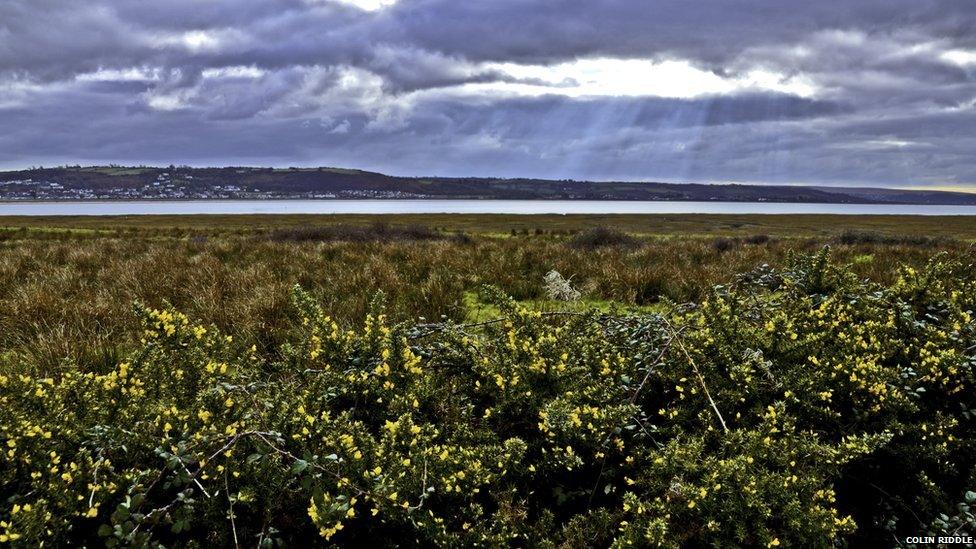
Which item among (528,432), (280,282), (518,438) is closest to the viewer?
(518,438)

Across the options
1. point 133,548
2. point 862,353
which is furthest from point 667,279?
point 133,548

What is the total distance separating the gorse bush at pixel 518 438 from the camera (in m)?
2.50

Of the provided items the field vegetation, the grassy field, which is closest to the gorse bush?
the field vegetation

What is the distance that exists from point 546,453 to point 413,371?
98cm

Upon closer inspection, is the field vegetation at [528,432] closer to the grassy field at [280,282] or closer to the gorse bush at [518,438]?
the gorse bush at [518,438]

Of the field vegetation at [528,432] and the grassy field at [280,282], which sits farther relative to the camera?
the grassy field at [280,282]

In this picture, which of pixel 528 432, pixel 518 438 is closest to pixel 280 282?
pixel 528 432

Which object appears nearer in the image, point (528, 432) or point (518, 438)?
point (518, 438)

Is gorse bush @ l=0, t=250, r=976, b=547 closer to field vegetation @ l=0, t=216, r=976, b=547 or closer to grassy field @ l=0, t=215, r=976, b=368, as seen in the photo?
field vegetation @ l=0, t=216, r=976, b=547

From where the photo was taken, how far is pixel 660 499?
2748 mm

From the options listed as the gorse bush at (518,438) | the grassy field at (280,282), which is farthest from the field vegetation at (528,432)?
the grassy field at (280,282)

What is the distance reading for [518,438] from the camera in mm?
3020

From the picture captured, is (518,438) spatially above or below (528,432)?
above

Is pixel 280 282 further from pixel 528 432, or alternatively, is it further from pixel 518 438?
pixel 518 438
